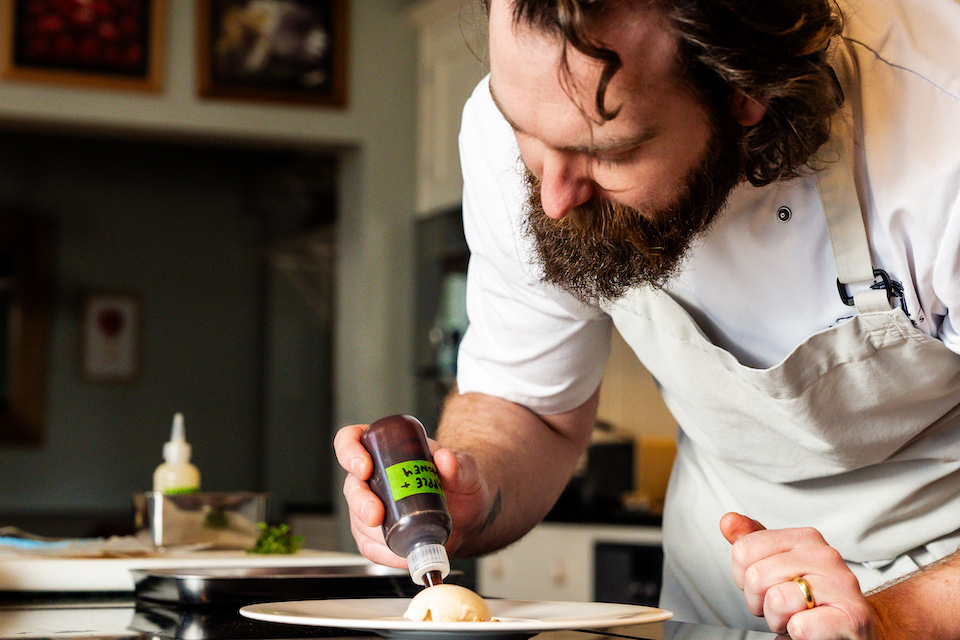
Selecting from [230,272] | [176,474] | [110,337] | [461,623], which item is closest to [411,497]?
[461,623]

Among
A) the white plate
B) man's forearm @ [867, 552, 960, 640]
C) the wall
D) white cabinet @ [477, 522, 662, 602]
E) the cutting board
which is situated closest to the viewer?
the white plate

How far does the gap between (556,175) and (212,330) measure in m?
5.35

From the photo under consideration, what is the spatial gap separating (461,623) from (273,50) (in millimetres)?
3718

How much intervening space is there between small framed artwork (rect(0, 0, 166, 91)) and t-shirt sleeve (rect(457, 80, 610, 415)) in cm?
299

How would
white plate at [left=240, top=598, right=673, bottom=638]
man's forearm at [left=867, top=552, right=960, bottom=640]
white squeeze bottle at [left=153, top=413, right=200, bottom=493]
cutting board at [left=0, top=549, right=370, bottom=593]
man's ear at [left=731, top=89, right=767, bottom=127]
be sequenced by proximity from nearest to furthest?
white plate at [left=240, top=598, right=673, bottom=638] < man's forearm at [left=867, top=552, right=960, bottom=640] < man's ear at [left=731, top=89, right=767, bottom=127] < cutting board at [left=0, top=549, right=370, bottom=593] < white squeeze bottle at [left=153, top=413, right=200, bottom=493]

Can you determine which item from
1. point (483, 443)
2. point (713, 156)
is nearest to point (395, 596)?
point (483, 443)

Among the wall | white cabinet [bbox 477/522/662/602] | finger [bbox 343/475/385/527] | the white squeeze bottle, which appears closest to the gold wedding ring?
finger [bbox 343/475/385/527]

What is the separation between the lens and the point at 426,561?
0.83 meters

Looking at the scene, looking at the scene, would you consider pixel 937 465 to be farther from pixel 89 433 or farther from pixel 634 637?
pixel 89 433

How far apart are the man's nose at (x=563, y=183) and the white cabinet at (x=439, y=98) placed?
300cm

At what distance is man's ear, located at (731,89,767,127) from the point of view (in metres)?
0.92

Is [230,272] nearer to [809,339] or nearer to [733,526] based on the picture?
[809,339]

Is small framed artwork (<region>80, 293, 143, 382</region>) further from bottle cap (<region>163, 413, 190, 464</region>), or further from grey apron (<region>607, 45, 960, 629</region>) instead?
grey apron (<region>607, 45, 960, 629</region>)

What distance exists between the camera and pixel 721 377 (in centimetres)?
108
